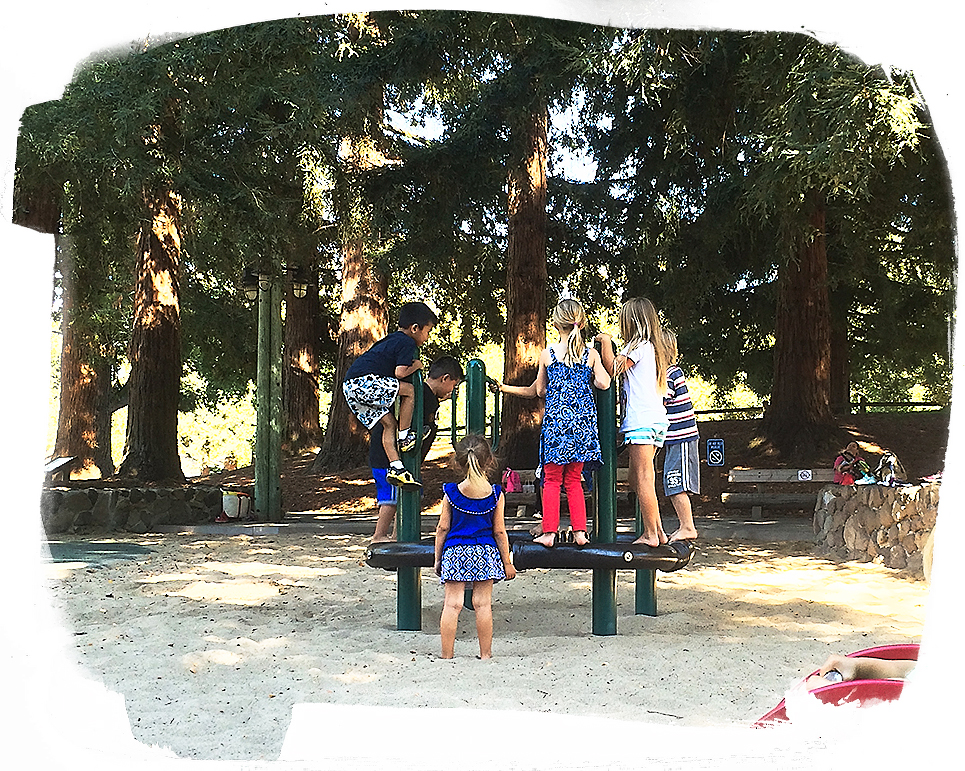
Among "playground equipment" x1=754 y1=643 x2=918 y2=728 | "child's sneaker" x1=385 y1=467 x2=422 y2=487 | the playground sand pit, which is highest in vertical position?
"child's sneaker" x1=385 y1=467 x2=422 y2=487

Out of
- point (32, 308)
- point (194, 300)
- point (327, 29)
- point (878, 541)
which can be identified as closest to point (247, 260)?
point (327, 29)

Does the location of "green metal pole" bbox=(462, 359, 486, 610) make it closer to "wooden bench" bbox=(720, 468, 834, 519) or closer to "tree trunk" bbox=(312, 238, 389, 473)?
"wooden bench" bbox=(720, 468, 834, 519)

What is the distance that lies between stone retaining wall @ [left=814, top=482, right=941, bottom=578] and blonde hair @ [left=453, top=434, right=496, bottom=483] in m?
4.07

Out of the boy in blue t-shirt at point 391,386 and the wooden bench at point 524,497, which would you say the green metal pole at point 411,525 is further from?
the wooden bench at point 524,497

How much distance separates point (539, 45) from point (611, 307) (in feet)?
17.6

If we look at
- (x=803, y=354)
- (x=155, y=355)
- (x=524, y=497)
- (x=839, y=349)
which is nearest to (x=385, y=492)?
(x=524, y=497)

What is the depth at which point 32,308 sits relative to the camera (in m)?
2.62

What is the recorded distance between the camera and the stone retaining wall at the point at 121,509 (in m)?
10.5

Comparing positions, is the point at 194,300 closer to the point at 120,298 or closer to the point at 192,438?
the point at 120,298

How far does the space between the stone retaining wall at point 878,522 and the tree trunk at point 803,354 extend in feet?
13.6

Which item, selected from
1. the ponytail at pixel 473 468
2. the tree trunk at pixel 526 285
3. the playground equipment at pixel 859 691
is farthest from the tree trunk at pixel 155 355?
the playground equipment at pixel 859 691

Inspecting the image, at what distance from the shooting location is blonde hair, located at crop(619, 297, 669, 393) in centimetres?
526

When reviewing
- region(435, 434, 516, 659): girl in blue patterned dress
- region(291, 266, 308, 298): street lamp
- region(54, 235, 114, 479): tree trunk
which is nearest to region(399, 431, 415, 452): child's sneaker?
region(435, 434, 516, 659): girl in blue patterned dress

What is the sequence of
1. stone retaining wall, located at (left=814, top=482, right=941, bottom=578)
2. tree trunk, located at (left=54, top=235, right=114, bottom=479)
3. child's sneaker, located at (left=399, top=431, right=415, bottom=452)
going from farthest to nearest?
tree trunk, located at (left=54, top=235, right=114, bottom=479)
stone retaining wall, located at (left=814, top=482, right=941, bottom=578)
child's sneaker, located at (left=399, top=431, right=415, bottom=452)
